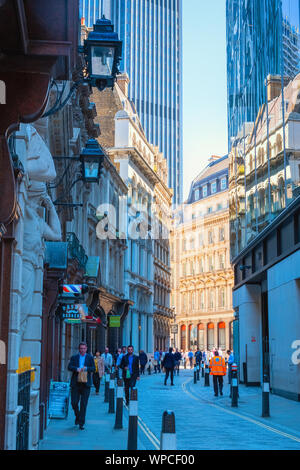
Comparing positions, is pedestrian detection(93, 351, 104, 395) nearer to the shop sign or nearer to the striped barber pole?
the striped barber pole

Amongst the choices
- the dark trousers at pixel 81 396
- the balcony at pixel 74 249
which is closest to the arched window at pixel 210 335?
the balcony at pixel 74 249

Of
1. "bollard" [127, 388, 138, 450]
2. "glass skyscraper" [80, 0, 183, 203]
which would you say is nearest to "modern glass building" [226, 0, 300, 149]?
"bollard" [127, 388, 138, 450]

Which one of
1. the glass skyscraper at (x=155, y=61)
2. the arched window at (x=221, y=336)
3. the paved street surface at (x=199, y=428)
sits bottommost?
the paved street surface at (x=199, y=428)

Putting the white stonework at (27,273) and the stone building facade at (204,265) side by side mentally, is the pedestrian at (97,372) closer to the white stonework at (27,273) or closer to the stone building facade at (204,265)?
the white stonework at (27,273)

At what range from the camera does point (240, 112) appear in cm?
3466

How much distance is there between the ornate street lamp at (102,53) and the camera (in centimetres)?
859

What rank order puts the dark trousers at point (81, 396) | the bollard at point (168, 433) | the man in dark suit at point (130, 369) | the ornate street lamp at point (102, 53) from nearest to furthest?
the bollard at point (168, 433)
the ornate street lamp at point (102, 53)
the dark trousers at point (81, 396)
the man in dark suit at point (130, 369)

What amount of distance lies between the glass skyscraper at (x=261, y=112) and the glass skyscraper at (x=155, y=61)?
11091cm

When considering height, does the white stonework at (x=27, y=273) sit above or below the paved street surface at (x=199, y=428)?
above

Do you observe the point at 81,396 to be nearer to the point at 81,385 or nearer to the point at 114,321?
the point at 81,385

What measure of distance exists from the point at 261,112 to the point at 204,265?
60.6 meters

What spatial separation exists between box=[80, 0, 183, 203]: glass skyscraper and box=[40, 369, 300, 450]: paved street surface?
5214 inches

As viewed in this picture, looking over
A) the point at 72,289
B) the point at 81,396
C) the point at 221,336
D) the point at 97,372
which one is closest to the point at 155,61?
the point at 221,336
